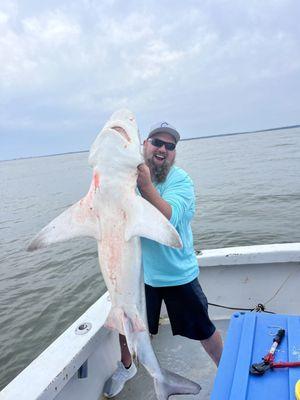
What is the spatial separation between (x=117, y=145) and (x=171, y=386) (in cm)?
200

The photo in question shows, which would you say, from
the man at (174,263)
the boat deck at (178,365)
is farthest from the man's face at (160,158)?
the boat deck at (178,365)

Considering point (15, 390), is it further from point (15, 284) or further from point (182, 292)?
point (15, 284)

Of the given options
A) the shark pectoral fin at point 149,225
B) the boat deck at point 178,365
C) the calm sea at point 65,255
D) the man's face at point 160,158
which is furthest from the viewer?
the calm sea at point 65,255

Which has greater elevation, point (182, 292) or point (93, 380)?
point (182, 292)

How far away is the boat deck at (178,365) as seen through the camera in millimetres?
3916

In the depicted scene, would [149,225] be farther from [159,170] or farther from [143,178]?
[159,170]

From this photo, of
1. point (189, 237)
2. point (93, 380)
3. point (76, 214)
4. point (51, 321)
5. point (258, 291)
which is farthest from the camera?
point (51, 321)

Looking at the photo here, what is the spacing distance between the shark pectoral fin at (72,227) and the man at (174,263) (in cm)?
66

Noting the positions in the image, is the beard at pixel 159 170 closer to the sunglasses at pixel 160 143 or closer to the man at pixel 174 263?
the man at pixel 174 263

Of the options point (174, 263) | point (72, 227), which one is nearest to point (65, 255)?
point (174, 263)

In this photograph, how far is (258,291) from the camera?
194 inches

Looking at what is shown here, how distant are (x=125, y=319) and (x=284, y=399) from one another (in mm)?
1128

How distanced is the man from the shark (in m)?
0.56

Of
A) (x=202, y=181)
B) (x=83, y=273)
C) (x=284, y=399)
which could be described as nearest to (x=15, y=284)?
(x=83, y=273)
